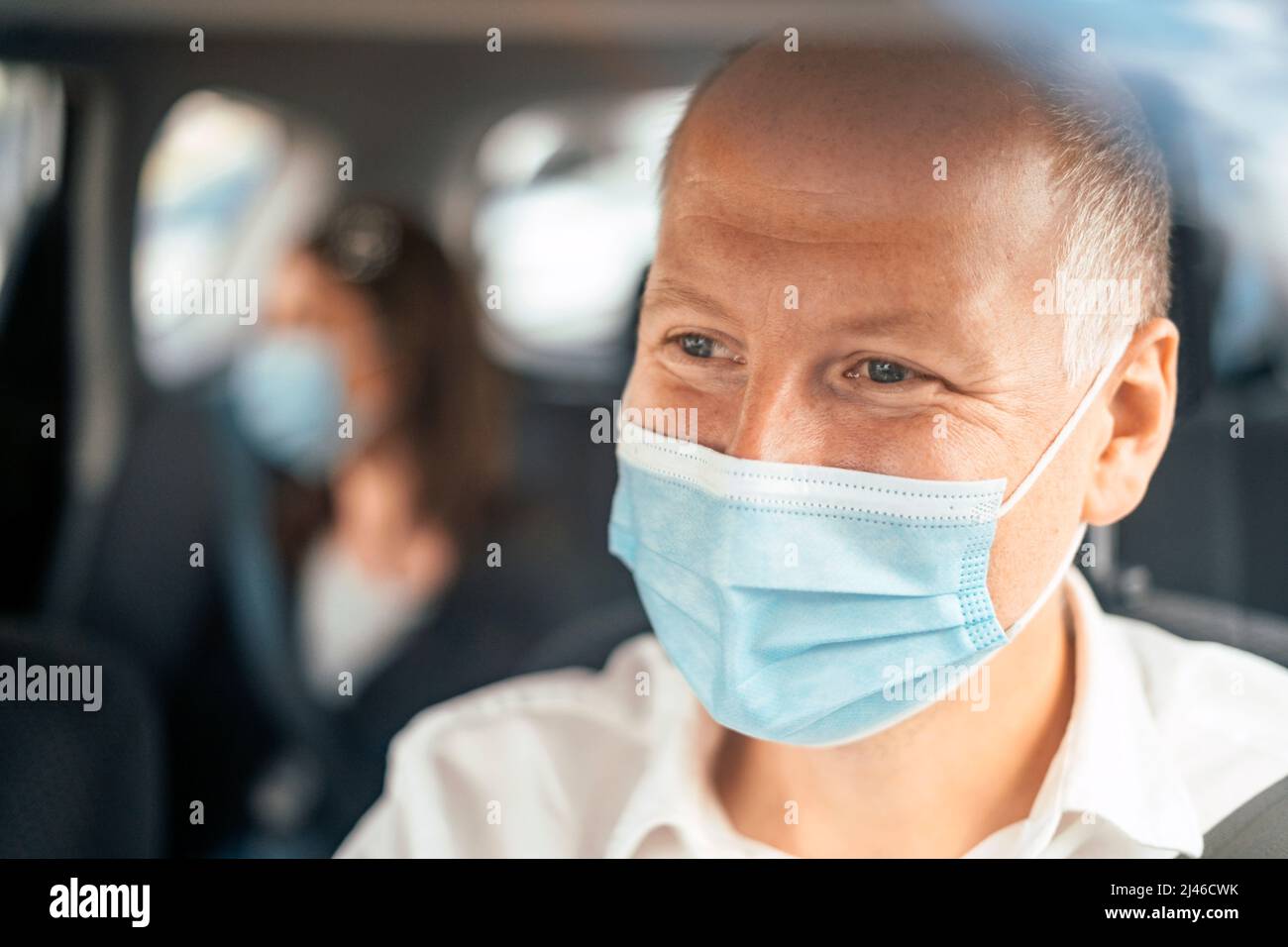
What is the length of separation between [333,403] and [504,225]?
15.0 inches

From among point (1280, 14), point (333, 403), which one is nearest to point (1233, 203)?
point (1280, 14)

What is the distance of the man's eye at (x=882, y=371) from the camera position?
4.14ft

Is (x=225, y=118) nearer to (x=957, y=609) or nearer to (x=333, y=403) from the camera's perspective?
(x=333, y=403)

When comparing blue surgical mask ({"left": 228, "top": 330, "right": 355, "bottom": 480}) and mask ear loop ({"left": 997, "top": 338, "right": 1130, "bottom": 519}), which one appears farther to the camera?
blue surgical mask ({"left": 228, "top": 330, "right": 355, "bottom": 480})

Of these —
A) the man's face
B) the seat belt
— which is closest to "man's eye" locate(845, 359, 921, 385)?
the man's face

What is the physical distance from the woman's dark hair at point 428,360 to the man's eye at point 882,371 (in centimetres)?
83

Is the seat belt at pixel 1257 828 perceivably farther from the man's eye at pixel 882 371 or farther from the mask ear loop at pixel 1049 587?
the man's eye at pixel 882 371

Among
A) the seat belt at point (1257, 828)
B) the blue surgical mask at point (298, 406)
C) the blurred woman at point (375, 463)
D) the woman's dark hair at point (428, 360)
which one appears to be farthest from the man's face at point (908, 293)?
the blue surgical mask at point (298, 406)

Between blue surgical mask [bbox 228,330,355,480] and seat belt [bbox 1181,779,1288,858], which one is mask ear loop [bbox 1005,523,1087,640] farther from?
blue surgical mask [bbox 228,330,355,480]

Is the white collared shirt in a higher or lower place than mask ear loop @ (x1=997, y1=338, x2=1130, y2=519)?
lower

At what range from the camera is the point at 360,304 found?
2.07 metres

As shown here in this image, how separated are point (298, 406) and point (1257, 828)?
142 cm

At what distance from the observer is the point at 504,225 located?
202 centimetres

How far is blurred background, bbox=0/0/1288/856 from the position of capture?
1388 mm
